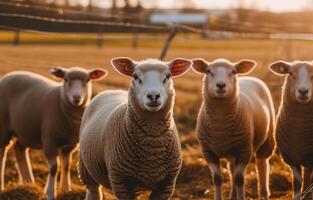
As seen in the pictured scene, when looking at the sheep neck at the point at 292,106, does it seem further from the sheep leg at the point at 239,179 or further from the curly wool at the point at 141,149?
Result: the curly wool at the point at 141,149

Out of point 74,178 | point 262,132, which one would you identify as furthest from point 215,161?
point 74,178

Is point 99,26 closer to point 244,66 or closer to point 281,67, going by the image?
point 244,66

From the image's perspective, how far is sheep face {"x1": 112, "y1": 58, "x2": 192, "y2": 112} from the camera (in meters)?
4.87

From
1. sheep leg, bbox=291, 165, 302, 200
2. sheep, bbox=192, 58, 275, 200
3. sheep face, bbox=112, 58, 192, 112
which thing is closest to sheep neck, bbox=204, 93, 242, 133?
sheep, bbox=192, 58, 275, 200

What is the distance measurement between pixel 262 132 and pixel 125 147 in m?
2.72

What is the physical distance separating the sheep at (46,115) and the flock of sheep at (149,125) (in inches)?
0.5

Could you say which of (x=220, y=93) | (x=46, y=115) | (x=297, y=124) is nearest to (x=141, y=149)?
(x=220, y=93)

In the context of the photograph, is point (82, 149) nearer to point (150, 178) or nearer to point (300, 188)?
point (150, 178)

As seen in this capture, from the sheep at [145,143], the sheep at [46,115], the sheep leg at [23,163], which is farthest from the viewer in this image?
the sheep leg at [23,163]

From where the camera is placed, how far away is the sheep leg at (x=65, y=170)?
781 centimetres

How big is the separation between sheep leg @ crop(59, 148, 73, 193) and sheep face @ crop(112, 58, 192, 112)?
275 cm

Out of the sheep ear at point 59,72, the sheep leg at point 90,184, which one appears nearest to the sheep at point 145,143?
the sheep leg at point 90,184

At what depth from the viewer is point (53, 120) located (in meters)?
7.86

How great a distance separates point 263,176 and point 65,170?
2.39 metres
